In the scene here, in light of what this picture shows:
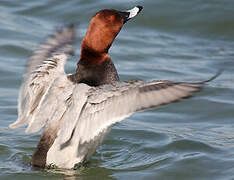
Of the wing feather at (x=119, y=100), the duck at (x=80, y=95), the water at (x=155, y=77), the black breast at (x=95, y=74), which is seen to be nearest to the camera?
the wing feather at (x=119, y=100)

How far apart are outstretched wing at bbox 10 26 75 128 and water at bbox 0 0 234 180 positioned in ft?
1.48

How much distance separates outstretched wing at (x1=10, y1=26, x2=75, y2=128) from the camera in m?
4.34

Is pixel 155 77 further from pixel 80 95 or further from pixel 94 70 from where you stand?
pixel 80 95

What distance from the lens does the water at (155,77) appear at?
451 centimetres

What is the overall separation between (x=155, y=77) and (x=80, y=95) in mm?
3069

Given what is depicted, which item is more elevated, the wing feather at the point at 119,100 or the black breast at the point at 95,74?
the black breast at the point at 95,74

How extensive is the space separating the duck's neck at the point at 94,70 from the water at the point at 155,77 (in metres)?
0.72

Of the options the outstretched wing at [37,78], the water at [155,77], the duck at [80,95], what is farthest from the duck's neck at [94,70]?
the water at [155,77]

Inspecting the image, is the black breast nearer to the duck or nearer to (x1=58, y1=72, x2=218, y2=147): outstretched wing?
the duck

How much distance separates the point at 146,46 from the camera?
8000 mm

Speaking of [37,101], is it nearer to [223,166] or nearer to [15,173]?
[15,173]

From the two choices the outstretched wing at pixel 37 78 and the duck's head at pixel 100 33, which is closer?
the outstretched wing at pixel 37 78

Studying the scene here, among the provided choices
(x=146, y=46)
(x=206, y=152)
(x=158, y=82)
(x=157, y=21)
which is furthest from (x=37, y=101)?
(x=157, y=21)

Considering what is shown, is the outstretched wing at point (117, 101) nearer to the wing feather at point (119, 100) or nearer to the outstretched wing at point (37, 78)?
the wing feather at point (119, 100)
